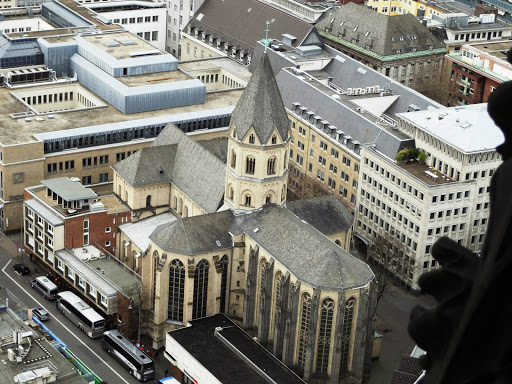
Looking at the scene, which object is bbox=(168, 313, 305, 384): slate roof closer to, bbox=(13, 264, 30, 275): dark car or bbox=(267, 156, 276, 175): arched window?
bbox=(267, 156, 276, 175): arched window

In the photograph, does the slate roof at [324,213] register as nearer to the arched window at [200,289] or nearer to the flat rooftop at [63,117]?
the arched window at [200,289]

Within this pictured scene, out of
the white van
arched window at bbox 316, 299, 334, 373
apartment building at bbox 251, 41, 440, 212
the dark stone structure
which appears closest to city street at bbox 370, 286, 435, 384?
arched window at bbox 316, 299, 334, 373

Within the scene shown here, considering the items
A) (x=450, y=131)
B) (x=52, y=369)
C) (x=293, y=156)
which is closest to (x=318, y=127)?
(x=293, y=156)

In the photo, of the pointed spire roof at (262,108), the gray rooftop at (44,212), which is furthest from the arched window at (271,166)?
the gray rooftop at (44,212)

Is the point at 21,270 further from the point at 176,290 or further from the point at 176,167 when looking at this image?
the point at 176,290

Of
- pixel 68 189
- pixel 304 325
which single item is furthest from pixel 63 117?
pixel 304 325
